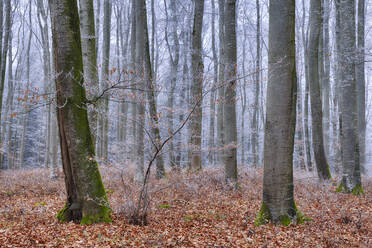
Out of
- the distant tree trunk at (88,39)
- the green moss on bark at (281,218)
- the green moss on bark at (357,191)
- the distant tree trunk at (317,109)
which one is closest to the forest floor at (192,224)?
the green moss on bark at (281,218)

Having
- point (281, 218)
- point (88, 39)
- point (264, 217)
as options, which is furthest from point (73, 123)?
point (281, 218)

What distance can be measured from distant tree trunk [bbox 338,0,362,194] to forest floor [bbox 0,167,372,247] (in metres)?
0.74

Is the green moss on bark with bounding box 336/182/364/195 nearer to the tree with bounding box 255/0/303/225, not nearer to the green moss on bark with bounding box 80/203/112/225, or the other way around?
the tree with bounding box 255/0/303/225

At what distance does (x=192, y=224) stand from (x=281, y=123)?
2.60 metres

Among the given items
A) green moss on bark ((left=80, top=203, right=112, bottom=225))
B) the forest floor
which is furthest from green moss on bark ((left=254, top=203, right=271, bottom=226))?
green moss on bark ((left=80, top=203, right=112, bottom=225))

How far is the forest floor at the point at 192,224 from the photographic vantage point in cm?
448

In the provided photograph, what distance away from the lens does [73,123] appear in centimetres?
532

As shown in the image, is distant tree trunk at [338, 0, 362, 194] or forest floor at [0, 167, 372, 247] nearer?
forest floor at [0, 167, 372, 247]

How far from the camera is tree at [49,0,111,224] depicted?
5.28 meters

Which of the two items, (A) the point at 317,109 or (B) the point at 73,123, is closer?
(B) the point at 73,123

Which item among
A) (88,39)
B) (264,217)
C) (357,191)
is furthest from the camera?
(357,191)

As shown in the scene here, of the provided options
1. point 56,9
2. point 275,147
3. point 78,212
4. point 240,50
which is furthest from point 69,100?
point 240,50

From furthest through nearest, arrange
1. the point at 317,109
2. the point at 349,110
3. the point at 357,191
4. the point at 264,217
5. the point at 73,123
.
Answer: the point at 317,109, the point at 349,110, the point at 357,191, the point at 264,217, the point at 73,123

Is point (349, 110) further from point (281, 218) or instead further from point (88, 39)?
point (88, 39)
